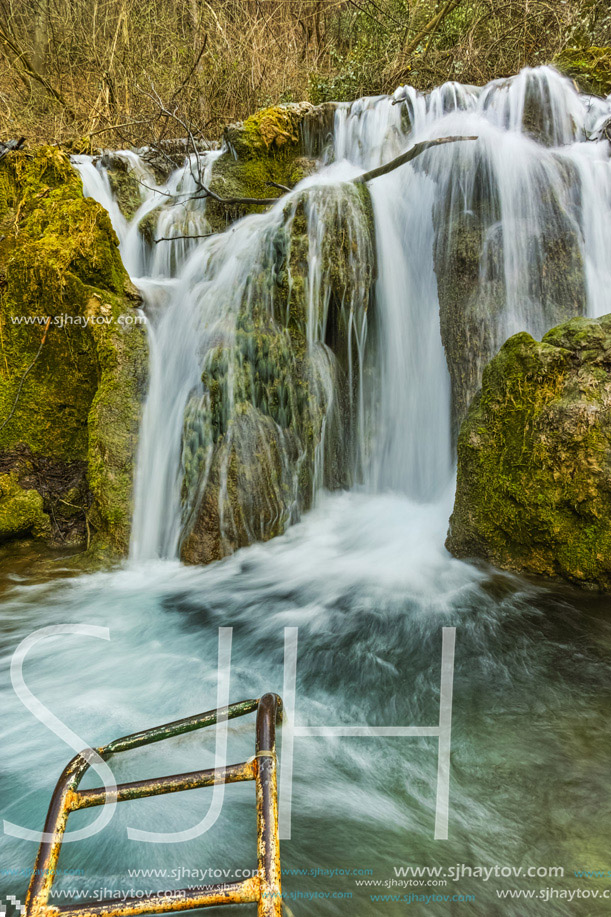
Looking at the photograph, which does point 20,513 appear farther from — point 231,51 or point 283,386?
point 231,51

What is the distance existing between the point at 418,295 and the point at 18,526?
→ 4644mm

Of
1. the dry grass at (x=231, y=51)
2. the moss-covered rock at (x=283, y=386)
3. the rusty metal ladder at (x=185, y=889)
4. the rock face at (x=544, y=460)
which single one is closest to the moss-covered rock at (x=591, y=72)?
the dry grass at (x=231, y=51)

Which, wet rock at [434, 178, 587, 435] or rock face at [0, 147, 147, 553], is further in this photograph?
wet rock at [434, 178, 587, 435]

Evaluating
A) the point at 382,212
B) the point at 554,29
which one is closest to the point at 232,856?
the point at 382,212

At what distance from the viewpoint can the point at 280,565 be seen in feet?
13.7

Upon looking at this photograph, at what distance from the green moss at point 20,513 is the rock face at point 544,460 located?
148 inches

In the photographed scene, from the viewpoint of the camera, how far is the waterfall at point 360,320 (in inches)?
181

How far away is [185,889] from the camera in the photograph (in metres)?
1.03

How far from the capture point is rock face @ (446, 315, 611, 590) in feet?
10.7

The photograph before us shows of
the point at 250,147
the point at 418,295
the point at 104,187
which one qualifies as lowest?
the point at 418,295

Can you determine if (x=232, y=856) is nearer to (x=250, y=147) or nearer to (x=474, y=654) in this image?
(x=474, y=654)

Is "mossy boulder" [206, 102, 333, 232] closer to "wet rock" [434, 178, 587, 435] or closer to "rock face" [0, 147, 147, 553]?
"rock face" [0, 147, 147, 553]

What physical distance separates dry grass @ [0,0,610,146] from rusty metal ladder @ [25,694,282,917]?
10.4 m

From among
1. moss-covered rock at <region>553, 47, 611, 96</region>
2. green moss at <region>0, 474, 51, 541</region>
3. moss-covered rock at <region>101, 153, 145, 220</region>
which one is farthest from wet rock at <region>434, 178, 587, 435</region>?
moss-covered rock at <region>101, 153, 145, 220</region>
